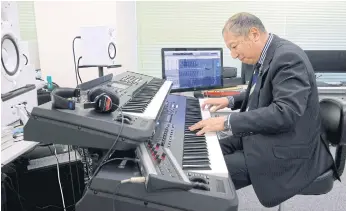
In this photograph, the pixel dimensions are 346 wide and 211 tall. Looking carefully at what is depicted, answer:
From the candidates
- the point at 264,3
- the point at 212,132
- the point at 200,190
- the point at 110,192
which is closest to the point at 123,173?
the point at 110,192

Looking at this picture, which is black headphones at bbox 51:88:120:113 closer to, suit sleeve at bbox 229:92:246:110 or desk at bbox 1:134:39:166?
desk at bbox 1:134:39:166

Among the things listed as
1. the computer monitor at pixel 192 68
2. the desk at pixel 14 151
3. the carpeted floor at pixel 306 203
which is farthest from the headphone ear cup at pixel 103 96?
the carpeted floor at pixel 306 203

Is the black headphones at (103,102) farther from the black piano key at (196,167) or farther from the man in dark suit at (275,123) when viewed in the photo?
the man in dark suit at (275,123)

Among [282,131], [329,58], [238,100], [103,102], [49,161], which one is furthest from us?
[329,58]

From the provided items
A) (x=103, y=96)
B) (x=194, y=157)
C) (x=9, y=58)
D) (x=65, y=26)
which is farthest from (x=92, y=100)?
(x=65, y=26)

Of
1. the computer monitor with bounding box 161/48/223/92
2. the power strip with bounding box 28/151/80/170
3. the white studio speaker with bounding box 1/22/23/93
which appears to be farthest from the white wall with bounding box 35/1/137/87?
the white studio speaker with bounding box 1/22/23/93

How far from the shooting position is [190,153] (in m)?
1.27

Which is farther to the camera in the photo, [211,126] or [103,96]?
[211,126]

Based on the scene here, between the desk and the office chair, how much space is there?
1283 mm

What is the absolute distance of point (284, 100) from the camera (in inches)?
52.6

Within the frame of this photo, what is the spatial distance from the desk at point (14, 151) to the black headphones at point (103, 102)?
1.44ft

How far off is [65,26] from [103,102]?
1.92 meters

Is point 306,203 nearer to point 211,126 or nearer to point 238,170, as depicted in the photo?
point 238,170

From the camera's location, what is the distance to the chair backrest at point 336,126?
58.2 inches
